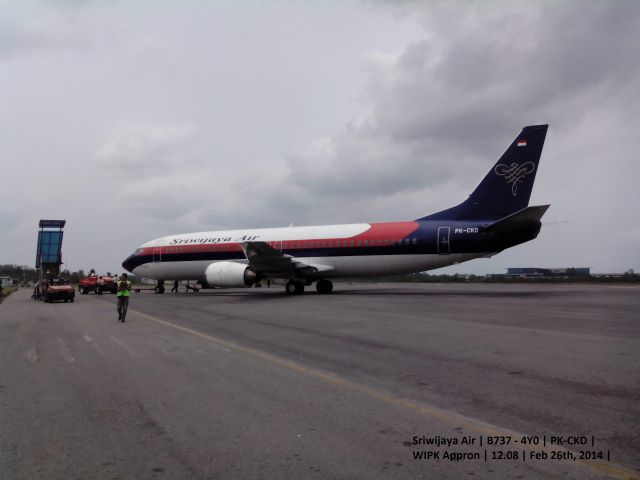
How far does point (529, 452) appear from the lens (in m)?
4.15

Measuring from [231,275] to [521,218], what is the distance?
48.6ft

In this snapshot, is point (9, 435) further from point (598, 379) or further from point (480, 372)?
point (598, 379)

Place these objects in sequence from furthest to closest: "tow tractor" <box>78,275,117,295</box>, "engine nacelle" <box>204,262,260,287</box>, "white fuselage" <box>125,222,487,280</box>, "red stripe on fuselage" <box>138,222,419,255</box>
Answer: "tow tractor" <box>78,275,117,295</box> → "engine nacelle" <box>204,262,260,287</box> → "red stripe on fuselage" <box>138,222,419,255</box> → "white fuselage" <box>125,222,487,280</box>

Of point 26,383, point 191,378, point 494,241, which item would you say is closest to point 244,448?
point 191,378

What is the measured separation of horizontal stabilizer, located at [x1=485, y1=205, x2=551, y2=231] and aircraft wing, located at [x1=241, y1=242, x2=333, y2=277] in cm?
957

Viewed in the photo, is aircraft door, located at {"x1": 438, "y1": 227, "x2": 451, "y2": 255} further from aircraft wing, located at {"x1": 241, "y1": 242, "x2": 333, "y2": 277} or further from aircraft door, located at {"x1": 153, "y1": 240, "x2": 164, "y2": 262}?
aircraft door, located at {"x1": 153, "y1": 240, "x2": 164, "y2": 262}

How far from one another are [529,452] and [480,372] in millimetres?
3198

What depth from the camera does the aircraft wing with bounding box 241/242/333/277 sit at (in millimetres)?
26609

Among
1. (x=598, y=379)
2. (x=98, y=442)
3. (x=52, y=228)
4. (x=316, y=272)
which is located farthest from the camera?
(x=52, y=228)

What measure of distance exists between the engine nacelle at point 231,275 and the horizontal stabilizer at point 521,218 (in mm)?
12286

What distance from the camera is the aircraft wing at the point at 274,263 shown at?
26609mm

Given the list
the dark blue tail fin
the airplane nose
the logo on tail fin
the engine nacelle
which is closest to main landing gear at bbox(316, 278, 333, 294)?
the engine nacelle

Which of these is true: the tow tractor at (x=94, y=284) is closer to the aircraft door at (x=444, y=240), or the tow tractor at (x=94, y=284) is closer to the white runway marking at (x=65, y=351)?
the aircraft door at (x=444, y=240)

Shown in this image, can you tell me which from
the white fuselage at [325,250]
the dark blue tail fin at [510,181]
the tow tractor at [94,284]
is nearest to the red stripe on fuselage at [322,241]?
the white fuselage at [325,250]
